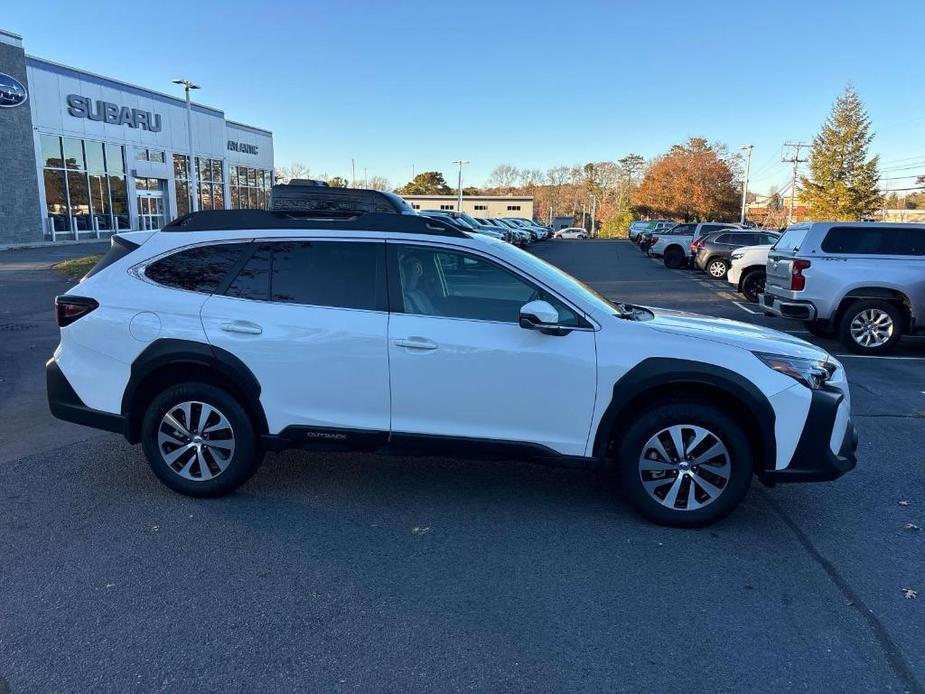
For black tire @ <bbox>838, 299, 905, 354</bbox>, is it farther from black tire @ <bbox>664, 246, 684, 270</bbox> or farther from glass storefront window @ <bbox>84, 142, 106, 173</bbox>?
glass storefront window @ <bbox>84, 142, 106, 173</bbox>

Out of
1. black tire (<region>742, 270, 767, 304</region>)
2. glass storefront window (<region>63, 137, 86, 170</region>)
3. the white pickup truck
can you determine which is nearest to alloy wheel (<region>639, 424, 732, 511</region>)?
black tire (<region>742, 270, 767, 304</region>)

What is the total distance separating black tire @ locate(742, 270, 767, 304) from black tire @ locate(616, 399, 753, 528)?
13.6 metres

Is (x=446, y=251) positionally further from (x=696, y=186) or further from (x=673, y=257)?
(x=696, y=186)

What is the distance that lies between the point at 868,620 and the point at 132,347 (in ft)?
14.6

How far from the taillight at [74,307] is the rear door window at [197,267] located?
423 millimetres

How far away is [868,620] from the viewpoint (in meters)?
3.22

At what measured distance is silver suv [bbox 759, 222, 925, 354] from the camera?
9680 millimetres

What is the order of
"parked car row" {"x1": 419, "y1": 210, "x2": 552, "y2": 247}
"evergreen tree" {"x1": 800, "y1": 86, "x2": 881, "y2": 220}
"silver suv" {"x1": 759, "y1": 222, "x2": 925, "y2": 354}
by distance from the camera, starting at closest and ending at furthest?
"silver suv" {"x1": 759, "y1": 222, "x2": 925, "y2": 354}, "parked car row" {"x1": 419, "y1": 210, "x2": 552, "y2": 247}, "evergreen tree" {"x1": 800, "y1": 86, "x2": 881, "y2": 220}

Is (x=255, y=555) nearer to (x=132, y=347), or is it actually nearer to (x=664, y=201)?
(x=132, y=347)

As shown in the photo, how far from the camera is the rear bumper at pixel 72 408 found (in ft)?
14.7

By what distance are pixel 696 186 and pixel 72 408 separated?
2746 inches

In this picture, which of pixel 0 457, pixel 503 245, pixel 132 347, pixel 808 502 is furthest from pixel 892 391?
pixel 0 457

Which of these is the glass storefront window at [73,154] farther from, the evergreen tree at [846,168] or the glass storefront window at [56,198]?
the evergreen tree at [846,168]

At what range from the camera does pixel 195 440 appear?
439 centimetres
